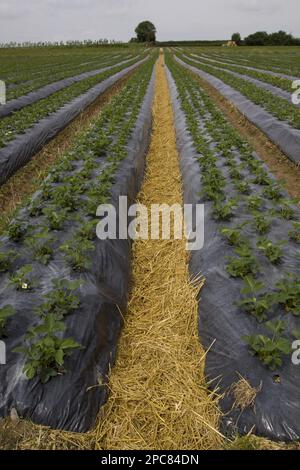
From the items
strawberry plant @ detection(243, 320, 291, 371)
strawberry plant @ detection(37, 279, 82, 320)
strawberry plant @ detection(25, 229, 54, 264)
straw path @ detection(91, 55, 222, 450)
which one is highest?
strawberry plant @ detection(25, 229, 54, 264)

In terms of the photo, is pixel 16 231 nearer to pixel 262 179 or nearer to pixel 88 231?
pixel 88 231

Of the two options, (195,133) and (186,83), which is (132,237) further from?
(186,83)

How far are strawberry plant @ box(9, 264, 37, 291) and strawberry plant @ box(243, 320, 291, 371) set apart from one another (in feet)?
6.53

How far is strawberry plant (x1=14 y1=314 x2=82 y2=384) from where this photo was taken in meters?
2.51

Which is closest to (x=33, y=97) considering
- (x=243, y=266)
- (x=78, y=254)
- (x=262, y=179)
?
(x=262, y=179)

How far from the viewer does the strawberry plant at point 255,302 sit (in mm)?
2994

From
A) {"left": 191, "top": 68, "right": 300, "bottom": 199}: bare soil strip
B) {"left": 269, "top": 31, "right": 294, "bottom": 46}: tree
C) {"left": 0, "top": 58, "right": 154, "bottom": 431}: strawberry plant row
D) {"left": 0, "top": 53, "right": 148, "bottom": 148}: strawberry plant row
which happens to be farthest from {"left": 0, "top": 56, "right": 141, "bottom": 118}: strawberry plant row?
{"left": 269, "top": 31, "right": 294, "bottom": 46}: tree

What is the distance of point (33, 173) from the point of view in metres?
7.84

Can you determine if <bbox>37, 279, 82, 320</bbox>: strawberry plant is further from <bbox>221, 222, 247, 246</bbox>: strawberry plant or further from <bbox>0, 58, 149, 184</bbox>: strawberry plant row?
<bbox>0, 58, 149, 184</bbox>: strawberry plant row

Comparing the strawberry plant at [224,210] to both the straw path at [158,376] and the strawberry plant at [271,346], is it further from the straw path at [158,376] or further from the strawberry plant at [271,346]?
the strawberry plant at [271,346]

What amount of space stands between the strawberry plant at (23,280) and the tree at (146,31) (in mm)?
94207

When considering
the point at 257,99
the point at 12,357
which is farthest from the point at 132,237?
the point at 257,99

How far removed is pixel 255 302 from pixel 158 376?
1.09 metres

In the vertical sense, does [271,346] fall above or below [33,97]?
below
